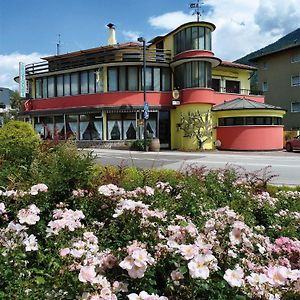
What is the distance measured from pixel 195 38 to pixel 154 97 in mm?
5532

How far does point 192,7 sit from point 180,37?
149 inches

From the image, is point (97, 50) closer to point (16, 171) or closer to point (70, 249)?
point (16, 171)

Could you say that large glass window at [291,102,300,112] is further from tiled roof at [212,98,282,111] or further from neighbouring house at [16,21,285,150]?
tiled roof at [212,98,282,111]

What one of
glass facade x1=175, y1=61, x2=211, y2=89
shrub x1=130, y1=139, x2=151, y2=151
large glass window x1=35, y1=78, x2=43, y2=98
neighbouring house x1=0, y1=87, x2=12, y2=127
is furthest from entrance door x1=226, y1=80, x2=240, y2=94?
neighbouring house x1=0, y1=87, x2=12, y2=127

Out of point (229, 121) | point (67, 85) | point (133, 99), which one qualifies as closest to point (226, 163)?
point (229, 121)

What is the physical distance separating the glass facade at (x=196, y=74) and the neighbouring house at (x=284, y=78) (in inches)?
672

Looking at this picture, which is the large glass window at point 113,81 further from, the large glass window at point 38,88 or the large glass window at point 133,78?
the large glass window at point 38,88

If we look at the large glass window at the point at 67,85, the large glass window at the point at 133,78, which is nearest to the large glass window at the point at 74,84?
the large glass window at the point at 67,85

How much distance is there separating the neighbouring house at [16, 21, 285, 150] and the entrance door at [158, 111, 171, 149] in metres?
0.08

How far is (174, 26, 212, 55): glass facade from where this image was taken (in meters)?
28.4

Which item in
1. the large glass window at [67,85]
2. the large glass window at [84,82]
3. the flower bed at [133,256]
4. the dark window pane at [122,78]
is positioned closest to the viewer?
the flower bed at [133,256]

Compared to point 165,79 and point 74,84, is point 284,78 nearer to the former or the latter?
point 165,79

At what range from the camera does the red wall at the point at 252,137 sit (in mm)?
27000

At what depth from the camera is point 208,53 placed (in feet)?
93.0
